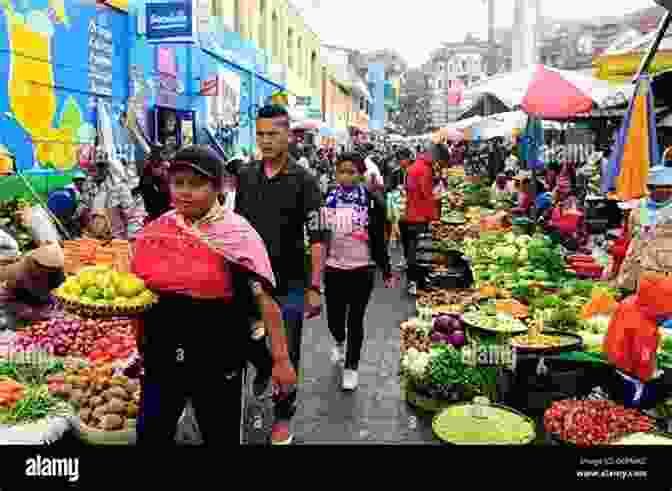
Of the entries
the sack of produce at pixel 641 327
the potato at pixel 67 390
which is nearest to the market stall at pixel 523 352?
the sack of produce at pixel 641 327

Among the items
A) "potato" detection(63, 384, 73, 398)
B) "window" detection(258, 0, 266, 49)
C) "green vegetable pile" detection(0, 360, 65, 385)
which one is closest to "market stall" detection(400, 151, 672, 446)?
"potato" detection(63, 384, 73, 398)

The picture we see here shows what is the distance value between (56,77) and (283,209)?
29.1 feet

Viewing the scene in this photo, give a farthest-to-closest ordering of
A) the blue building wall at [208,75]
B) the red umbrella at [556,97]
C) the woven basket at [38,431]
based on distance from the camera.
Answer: the blue building wall at [208,75]
the red umbrella at [556,97]
the woven basket at [38,431]

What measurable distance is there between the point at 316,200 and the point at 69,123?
8987 millimetres

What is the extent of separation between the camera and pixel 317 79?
43.0 metres

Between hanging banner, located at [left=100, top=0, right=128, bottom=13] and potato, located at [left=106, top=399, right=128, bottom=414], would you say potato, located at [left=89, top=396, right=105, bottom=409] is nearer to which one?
potato, located at [left=106, top=399, right=128, bottom=414]

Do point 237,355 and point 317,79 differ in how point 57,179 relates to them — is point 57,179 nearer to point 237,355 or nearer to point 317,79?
point 237,355

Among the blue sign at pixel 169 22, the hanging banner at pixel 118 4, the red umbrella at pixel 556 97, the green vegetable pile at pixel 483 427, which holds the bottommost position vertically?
the green vegetable pile at pixel 483 427

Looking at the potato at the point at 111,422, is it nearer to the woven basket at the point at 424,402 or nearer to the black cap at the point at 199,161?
the black cap at the point at 199,161

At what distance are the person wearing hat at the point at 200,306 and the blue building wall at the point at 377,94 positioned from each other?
8050 cm

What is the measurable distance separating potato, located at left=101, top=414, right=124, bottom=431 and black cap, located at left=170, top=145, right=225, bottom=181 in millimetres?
1970

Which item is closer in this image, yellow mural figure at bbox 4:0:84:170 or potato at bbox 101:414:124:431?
potato at bbox 101:414:124:431

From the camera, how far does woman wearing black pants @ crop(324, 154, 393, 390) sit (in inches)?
239

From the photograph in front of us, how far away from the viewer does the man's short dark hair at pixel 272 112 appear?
432 centimetres
